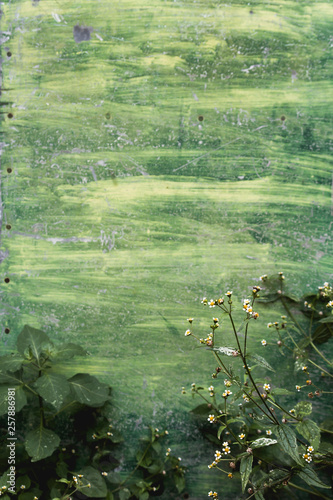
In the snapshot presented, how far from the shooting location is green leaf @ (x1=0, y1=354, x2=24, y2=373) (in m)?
1.22

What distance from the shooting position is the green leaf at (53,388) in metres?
1.18

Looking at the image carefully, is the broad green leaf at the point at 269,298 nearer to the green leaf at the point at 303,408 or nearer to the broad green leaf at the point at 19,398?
the green leaf at the point at 303,408

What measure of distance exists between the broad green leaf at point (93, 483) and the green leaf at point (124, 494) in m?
0.08

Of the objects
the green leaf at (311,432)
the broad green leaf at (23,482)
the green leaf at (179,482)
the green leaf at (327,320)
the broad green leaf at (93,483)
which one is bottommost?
the green leaf at (179,482)

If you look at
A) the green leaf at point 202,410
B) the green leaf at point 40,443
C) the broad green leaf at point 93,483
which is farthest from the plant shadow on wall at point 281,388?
the green leaf at point 40,443

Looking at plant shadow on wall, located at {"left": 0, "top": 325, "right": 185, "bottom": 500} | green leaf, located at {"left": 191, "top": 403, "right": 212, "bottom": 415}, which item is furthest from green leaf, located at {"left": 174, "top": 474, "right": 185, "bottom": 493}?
green leaf, located at {"left": 191, "top": 403, "right": 212, "bottom": 415}

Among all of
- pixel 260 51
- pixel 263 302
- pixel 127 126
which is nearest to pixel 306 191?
pixel 263 302

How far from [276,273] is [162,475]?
805 millimetres

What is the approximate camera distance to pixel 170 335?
141 cm

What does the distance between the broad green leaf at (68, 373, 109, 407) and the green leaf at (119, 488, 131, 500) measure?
295 mm

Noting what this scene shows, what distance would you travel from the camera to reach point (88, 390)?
1289mm

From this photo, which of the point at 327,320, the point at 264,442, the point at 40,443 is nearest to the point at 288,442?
the point at 264,442

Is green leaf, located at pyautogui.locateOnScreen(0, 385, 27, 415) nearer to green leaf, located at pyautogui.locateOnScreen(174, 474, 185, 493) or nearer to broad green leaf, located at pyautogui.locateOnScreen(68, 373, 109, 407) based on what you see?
broad green leaf, located at pyautogui.locateOnScreen(68, 373, 109, 407)

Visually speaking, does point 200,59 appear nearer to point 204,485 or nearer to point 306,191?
point 306,191
